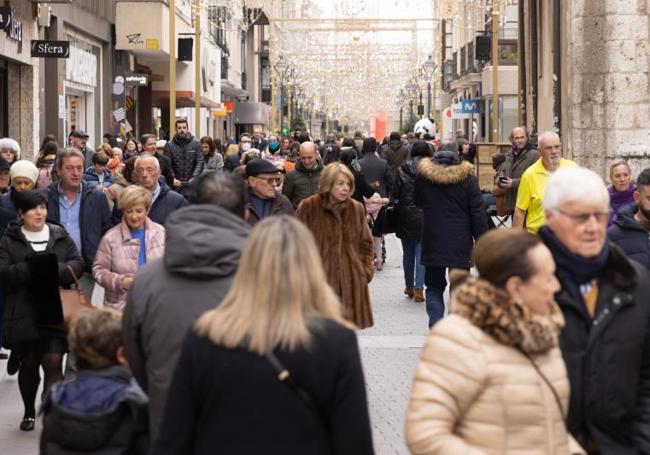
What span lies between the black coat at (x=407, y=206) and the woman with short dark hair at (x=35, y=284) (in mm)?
7590

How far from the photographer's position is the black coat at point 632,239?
24.9ft

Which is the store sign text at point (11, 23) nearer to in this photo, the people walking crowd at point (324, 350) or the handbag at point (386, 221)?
the handbag at point (386, 221)

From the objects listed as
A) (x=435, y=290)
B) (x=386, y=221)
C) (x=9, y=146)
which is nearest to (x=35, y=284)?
(x=435, y=290)

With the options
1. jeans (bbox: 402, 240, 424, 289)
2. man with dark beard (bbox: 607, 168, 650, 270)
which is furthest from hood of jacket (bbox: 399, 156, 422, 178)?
man with dark beard (bbox: 607, 168, 650, 270)

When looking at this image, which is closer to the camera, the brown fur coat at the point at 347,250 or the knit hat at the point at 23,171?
the brown fur coat at the point at 347,250

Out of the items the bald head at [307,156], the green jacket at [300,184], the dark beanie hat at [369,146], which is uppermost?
the dark beanie hat at [369,146]

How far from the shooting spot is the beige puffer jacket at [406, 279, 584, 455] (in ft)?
14.2

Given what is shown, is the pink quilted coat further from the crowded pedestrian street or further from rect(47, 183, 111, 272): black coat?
rect(47, 183, 111, 272): black coat

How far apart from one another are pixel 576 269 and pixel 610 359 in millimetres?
310

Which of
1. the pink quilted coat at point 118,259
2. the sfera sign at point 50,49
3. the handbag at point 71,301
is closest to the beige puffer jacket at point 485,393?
the pink quilted coat at point 118,259

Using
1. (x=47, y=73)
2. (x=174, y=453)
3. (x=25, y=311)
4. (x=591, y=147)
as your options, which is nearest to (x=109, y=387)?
(x=174, y=453)

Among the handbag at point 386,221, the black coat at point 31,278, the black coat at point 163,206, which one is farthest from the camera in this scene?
the handbag at point 386,221

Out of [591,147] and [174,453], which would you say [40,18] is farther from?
[174,453]

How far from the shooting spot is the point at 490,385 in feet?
14.3
